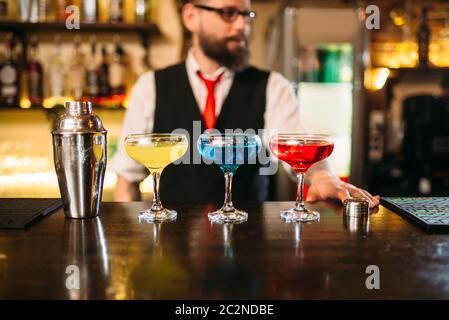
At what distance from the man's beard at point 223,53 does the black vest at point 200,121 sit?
0.06 meters

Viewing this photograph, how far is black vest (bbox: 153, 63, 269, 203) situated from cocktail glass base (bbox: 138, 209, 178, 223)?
98 centimetres

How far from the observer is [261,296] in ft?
2.03

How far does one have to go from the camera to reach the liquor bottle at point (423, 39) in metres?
3.46

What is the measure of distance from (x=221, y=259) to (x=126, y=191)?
132cm

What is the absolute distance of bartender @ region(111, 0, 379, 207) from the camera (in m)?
2.12

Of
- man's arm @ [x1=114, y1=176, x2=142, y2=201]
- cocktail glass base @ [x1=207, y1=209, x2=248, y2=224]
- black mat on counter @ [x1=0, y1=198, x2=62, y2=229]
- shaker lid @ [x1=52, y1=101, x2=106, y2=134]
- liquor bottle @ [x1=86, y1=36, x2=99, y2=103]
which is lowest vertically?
man's arm @ [x1=114, y1=176, x2=142, y2=201]

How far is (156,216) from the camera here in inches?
42.7

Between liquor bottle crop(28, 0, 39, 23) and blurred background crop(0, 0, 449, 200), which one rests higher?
liquor bottle crop(28, 0, 39, 23)

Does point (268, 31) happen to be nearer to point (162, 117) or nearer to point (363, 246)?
point (162, 117)

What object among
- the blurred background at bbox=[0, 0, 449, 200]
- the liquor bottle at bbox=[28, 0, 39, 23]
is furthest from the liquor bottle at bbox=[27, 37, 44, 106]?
the liquor bottle at bbox=[28, 0, 39, 23]

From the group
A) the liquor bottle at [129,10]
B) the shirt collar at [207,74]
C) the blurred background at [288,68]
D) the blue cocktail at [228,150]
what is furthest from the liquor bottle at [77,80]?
the blue cocktail at [228,150]

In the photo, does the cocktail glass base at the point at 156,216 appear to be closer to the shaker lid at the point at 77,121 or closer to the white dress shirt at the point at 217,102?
the shaker lid at the point at 77,121

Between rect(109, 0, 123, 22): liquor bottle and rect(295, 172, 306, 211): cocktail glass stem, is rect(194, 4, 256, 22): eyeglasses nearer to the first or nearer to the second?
rect(295, 172, 306, 211): cocktail glass stem

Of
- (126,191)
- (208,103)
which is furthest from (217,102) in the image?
(126,191)
